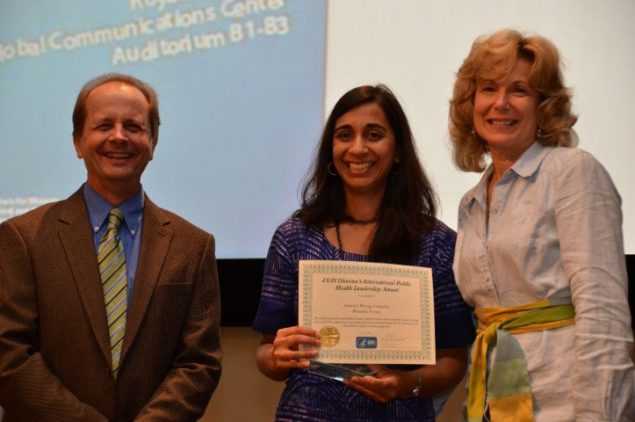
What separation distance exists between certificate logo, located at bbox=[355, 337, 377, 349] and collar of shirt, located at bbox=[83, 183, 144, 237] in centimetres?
80

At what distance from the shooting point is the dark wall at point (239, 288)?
3164mm

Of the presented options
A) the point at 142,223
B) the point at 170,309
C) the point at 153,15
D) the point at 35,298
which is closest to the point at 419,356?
the point at 170,309

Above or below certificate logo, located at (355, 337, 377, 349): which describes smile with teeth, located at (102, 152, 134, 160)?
above

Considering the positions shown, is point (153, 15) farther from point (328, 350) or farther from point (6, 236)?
point (328, 350)

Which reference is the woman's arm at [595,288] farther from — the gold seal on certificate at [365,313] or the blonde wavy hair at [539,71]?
the gold seal on certificate at [365,313]

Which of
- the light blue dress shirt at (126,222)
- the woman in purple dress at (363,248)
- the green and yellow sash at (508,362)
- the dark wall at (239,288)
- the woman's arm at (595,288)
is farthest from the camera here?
the dark wall at (239,288)

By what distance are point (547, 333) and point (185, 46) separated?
200cm

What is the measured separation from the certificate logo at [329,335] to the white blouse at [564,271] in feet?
1.28

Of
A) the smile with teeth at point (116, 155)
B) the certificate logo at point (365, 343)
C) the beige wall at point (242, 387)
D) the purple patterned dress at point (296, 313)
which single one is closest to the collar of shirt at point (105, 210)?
the smile with teeth at point (116, 155)

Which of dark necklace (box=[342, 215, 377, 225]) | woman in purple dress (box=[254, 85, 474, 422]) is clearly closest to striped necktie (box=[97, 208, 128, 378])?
woman in purple dress (box=[254, 85, 474, 422])

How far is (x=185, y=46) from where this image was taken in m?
3.36

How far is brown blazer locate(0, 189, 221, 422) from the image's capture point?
2234mm

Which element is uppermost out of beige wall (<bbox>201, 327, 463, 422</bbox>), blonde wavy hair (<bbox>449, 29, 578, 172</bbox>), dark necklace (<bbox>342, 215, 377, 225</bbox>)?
blonde wavy hair (<bbox>449, 29, 578, 172</bbox>)

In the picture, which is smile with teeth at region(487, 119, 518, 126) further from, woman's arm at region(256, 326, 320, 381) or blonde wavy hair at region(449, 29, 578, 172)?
woman's arm at region(256, 326, 320, 381)
